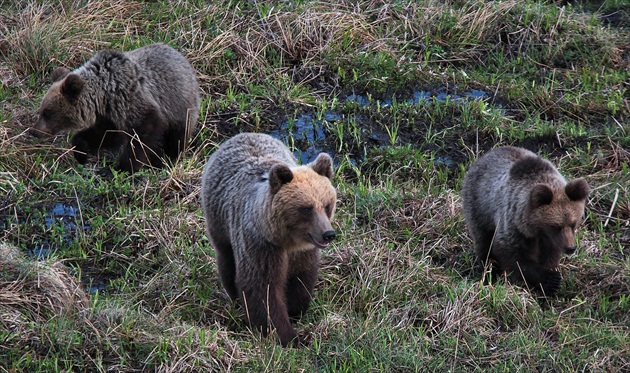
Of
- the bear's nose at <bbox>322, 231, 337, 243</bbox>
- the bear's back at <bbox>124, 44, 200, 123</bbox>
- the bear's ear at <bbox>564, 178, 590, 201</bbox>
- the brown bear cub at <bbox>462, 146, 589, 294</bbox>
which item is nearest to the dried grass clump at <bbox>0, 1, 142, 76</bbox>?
the bear's back at <bbox>124, 44, 200, 123</bbox>

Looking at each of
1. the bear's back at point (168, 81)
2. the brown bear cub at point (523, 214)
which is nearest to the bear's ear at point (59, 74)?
the bear's back at point (168, 81)

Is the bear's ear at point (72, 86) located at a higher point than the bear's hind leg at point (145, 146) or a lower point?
higher

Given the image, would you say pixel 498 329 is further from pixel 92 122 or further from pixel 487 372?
pixel 92 122

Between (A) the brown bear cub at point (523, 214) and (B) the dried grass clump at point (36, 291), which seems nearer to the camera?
(B) the dried grass clump at point (36, 291)

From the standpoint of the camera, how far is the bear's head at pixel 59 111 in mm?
8516

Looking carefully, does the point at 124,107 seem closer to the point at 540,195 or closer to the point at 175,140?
the point at 175,140

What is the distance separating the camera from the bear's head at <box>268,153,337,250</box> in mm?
5746

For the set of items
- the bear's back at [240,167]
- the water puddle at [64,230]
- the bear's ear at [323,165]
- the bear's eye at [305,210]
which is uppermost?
the bear's ear at [323,165]

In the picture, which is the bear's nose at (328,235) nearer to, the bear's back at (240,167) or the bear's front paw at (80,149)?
the bear's back at (240,167)

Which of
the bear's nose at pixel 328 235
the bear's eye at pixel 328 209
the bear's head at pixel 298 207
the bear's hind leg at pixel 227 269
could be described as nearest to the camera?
the bear's nose at pixel 328 235

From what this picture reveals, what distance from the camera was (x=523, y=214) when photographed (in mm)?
6957

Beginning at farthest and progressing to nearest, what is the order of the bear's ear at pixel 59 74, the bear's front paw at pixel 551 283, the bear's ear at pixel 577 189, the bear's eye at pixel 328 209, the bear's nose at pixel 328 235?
the bear's ear at pixel 59 74 < the bear's front paw at pixel 551 283 < the bear's ear at pixel 577 189 < the bear's eye at pixel 328 209 < the bear's nose at pixel 328 235

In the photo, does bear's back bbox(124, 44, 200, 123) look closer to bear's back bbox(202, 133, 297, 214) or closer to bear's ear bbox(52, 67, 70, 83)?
bear's ear bbox(52, 67, 70, 83)

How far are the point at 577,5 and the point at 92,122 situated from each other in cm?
623
